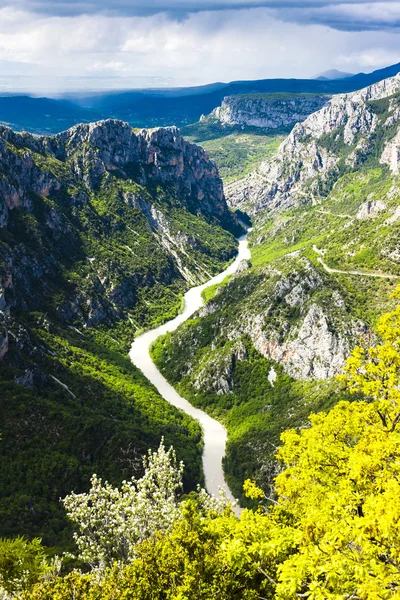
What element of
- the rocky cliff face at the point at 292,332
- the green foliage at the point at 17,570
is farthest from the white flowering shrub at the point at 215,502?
the rocky cliff face at the point at 292,332

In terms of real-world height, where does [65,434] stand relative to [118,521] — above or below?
below

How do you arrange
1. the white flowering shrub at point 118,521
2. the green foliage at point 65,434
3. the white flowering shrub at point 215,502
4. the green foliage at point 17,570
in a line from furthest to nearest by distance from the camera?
the green foliage at point 65,434 → the white flowering shrub at point 215,502 → the white flowering shrub at point 118,521 → the green foliage at point 17,570

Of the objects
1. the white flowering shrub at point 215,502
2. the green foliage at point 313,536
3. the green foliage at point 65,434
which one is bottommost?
the green foliage at point 65,434

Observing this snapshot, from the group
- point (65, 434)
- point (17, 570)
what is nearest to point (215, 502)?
point (17, 570)

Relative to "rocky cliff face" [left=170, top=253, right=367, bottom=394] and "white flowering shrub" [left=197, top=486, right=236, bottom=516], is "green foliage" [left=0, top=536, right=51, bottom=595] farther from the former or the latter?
"rocky cliff face" [left=170, top=253, right=367, bottom=394]

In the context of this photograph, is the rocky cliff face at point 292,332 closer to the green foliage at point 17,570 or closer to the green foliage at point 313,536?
the green foliage at point 313,536

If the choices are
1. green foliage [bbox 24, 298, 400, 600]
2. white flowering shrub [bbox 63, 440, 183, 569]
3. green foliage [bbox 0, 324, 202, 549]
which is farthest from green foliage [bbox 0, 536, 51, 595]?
green foliage [bbox 0, 324, 202, 549]

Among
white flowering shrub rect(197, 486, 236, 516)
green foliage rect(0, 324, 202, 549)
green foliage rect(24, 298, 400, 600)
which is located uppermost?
green foliage rect(24, 298, 400, 600)

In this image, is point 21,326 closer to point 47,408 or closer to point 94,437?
point 47,408

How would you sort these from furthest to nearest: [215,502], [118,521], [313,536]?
[215,502] → [118,521] → [313,536]

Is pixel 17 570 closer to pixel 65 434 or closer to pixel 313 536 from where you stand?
pixel 313 536

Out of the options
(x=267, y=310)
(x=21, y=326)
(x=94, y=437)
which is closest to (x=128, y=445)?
(x=94, y=437)
